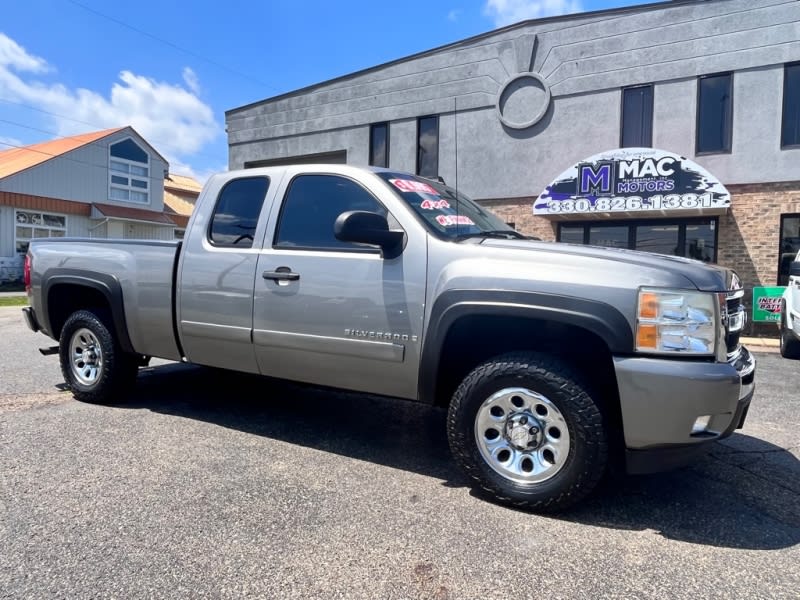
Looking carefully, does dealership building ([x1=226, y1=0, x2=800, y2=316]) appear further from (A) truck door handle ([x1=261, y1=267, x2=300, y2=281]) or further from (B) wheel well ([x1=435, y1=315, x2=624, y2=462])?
(B) wheel well ([x1=435, y1=315, x2=624, y2=462])

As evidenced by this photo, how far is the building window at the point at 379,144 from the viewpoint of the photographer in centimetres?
1611

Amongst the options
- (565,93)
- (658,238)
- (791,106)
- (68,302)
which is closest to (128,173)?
(565,93)

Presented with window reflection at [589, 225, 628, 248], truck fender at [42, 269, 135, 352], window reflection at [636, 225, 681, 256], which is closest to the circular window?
window reflection at [589, 225, 628, 248]

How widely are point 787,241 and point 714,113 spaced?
3.09 metres

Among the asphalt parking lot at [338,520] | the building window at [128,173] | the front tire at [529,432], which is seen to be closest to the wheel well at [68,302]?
the asphalt parking lot at [338,520]

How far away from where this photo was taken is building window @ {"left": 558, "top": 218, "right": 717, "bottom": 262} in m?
12.4

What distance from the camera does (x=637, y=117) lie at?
12961mm

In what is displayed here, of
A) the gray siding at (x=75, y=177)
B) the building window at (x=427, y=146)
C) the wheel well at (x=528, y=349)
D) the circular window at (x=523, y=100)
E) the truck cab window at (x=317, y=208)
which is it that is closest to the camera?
the wheel well at (x=528, y=349)

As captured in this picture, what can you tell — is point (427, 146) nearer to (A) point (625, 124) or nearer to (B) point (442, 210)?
(A) point (625, 124)

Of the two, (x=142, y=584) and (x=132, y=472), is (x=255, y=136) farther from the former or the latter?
(x=142, y=584)

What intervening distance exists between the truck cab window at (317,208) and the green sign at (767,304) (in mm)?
10773

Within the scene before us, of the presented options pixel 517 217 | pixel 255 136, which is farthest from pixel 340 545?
pixel 255 136

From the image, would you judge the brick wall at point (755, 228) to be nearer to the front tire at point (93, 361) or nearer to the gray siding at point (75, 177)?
the front tire at point (93, 361)

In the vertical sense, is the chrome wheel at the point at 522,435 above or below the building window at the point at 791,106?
below
